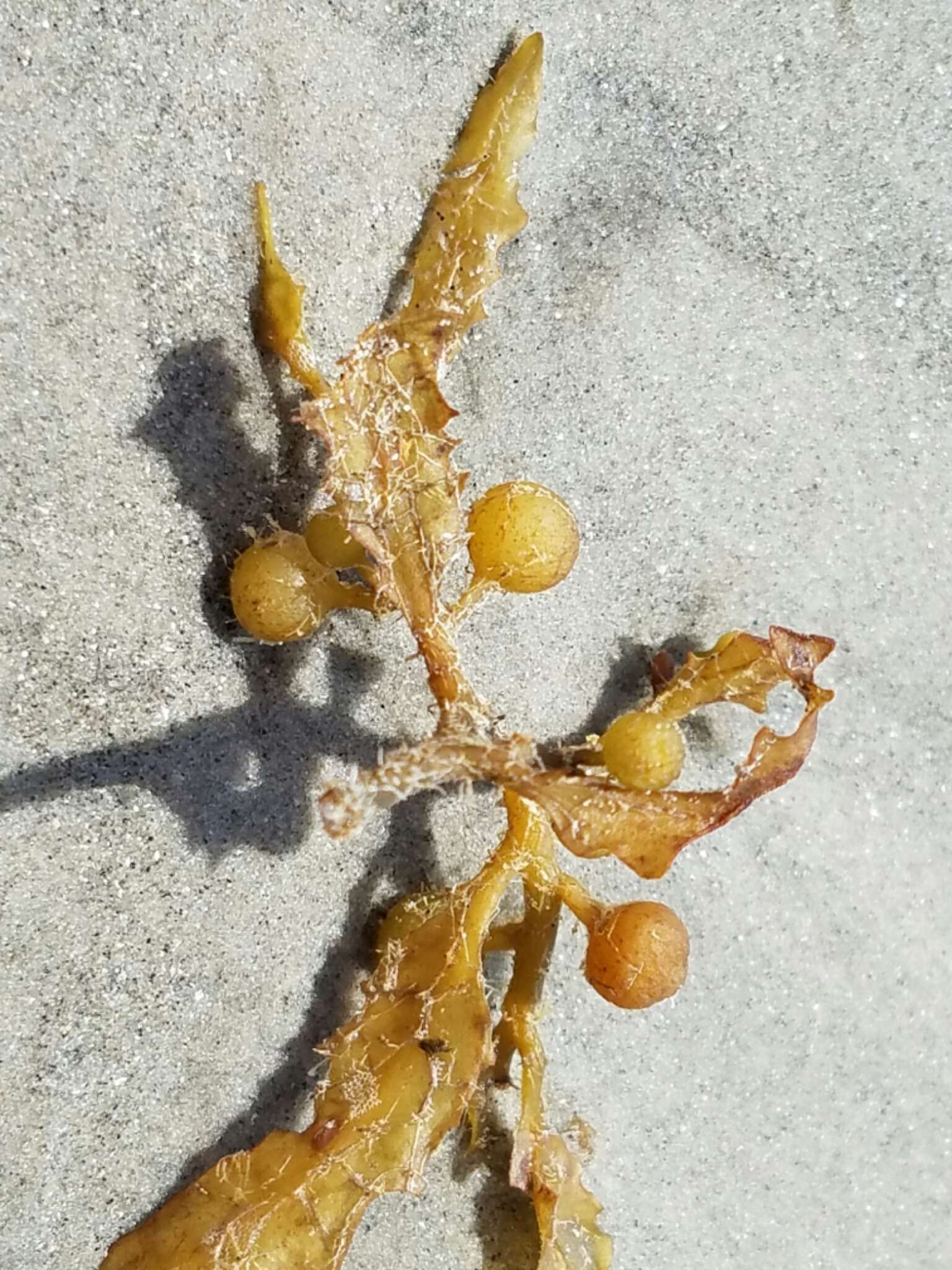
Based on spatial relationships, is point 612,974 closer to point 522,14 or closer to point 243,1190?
point 243,1190

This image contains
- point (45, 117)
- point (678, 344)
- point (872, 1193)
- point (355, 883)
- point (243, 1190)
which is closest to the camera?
point (45, 117)

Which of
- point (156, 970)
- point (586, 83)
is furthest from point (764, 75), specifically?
point (156, 970)

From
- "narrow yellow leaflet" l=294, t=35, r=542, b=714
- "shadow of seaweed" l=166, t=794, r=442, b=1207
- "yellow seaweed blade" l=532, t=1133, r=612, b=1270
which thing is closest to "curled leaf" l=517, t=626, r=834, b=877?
"narrow yellow leaflet" l=294, t=35, r=542, b=714

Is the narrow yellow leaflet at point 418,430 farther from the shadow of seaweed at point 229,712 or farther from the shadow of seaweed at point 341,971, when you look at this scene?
the shadow of seaweed at point 341,971

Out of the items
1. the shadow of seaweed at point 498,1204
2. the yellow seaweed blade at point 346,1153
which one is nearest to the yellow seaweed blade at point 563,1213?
the shadow of seaweed at point 498,1204

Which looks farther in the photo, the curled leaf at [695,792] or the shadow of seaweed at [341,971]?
the shadow of seaweed at [341,971]

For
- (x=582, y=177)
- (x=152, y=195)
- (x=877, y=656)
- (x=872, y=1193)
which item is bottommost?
(x=872, y=1193)

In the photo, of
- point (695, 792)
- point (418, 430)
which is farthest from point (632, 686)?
point (418, 430)
